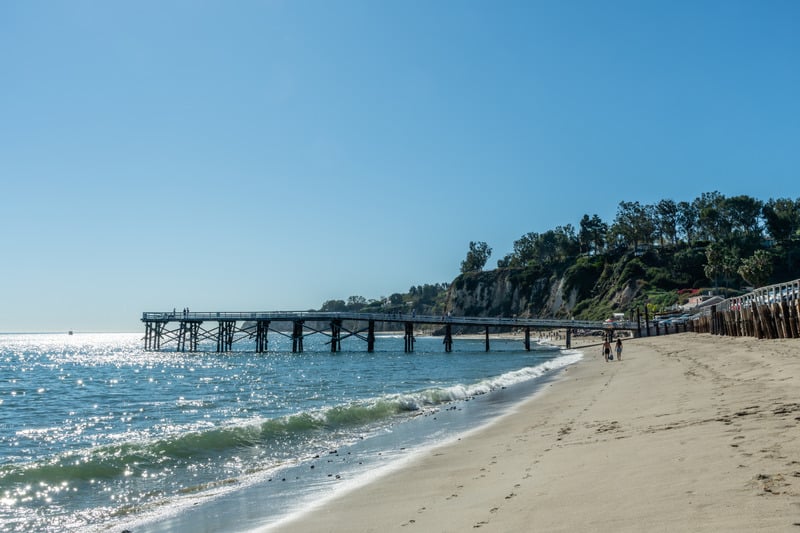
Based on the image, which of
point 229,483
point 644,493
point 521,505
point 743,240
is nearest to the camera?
point 644,493

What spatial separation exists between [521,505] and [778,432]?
147 inches

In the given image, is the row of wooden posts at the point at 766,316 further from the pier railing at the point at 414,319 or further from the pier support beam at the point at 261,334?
the pier support beam at the point at 261,334

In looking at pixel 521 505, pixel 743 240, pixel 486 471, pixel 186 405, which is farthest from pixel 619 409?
pixel 743 240

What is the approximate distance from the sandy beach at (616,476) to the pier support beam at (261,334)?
69.0 meters

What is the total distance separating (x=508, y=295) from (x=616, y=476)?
485 ft

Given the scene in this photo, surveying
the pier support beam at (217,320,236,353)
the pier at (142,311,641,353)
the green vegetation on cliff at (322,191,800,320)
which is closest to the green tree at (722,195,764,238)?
the green vegetation on cliff at (322,191,800,320)

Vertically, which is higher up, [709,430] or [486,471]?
[709,430]

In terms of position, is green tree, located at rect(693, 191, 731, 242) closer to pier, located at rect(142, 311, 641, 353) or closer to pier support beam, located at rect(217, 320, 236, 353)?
pier, located at rect(142, 311, 641, 353)

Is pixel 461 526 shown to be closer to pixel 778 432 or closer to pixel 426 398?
pixel 778 432

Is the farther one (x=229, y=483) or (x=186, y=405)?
(x=186, y=405)

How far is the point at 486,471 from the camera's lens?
8.74 m

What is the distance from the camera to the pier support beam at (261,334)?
78.9 meters

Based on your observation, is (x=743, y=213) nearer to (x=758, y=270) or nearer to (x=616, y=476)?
(x=758, y=270)

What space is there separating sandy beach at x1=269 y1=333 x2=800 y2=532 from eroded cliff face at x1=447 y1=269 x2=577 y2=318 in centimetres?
12055
